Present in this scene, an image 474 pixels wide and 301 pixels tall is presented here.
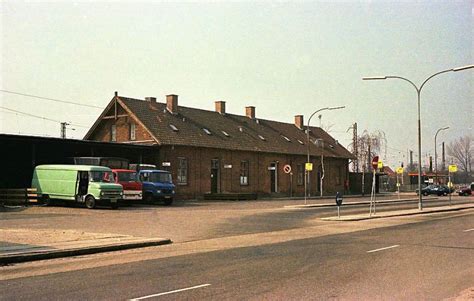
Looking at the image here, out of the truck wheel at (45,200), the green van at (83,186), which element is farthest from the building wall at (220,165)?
the green van at (83,186)

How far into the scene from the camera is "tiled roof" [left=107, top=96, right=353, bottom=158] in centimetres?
4719

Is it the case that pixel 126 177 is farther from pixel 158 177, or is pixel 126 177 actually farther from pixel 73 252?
pixel 73 252

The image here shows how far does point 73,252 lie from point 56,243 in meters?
1.56

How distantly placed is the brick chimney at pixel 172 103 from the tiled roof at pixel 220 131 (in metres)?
0.43

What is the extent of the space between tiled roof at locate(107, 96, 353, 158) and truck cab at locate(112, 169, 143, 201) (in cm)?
1074

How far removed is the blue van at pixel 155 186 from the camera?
36.8 m

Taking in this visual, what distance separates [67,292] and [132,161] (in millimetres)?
36396

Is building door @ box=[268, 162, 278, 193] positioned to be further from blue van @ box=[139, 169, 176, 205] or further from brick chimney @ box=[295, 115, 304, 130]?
blue van @ box=[139, 169, 176, 205]

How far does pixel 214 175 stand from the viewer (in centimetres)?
5078

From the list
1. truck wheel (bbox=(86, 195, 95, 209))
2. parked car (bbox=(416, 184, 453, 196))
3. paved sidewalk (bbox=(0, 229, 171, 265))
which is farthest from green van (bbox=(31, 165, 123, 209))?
parked car (bbox=(416, 184, 453, 196))

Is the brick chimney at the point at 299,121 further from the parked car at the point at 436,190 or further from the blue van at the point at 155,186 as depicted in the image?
the blue van at the point at 155,186

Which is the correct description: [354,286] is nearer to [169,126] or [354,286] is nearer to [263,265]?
[263,265]

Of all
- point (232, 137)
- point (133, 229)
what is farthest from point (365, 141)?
point (133, 229)

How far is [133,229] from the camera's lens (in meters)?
20.2
